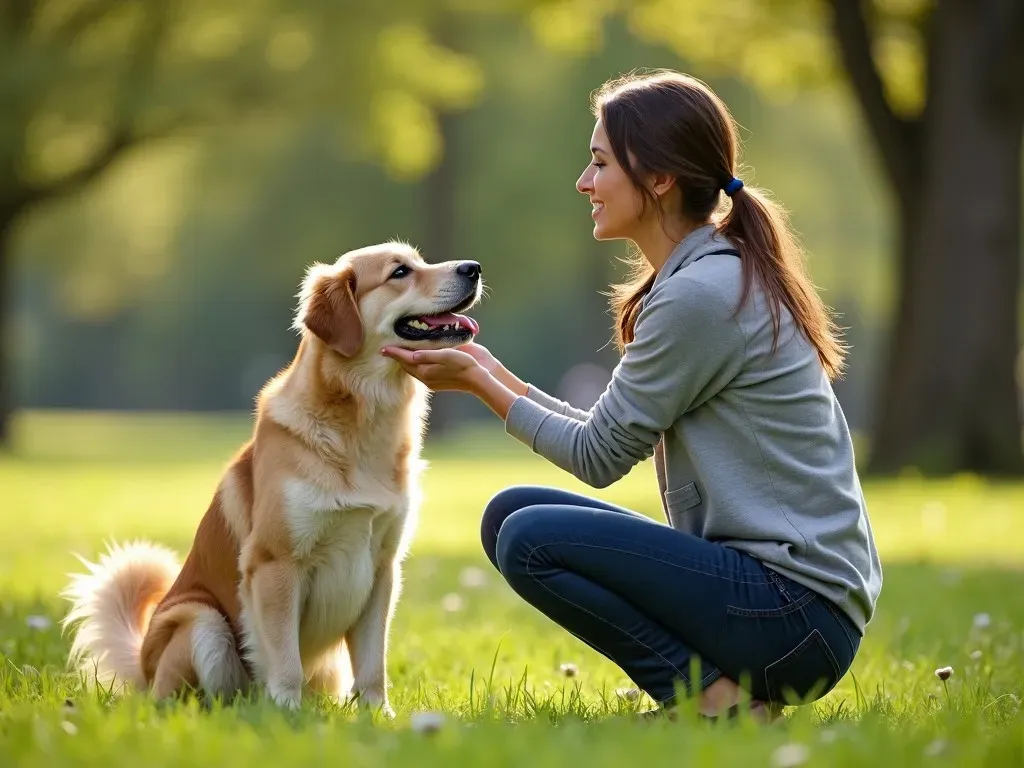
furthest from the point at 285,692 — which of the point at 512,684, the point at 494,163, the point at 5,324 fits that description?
the point at 494,163

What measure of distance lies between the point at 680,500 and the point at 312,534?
1082 millimetres

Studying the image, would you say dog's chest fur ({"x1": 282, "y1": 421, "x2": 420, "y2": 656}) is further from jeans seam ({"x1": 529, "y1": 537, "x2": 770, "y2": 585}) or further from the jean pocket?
the jean pocket

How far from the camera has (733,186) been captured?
137 inches

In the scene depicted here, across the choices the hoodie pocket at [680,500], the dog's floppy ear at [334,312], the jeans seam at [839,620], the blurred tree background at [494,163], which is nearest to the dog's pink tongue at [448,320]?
the dog's floppy ear at [334,312]

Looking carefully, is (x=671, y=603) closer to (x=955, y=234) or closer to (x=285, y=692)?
(x=285, y=692)

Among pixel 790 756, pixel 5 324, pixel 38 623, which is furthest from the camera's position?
pixel 5 324

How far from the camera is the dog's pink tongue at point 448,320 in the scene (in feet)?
13.2

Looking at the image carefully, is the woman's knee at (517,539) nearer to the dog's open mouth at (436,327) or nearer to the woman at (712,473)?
the woman at (712,473)

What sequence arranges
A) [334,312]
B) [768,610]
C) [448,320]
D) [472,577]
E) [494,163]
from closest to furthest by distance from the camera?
[768,610], [334,312], [448,320], [472,577], [494,163]

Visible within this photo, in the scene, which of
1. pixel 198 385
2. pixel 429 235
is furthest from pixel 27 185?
pixel 198 385

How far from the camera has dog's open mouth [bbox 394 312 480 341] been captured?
3998 mm

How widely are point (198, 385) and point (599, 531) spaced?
44.3m

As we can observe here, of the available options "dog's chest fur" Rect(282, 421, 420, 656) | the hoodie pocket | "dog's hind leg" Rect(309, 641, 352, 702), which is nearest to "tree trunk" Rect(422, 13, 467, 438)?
"dog's hind leg" Rect(309, 641, 352, 702)

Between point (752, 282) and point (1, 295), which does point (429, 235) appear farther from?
point (752, 282)
